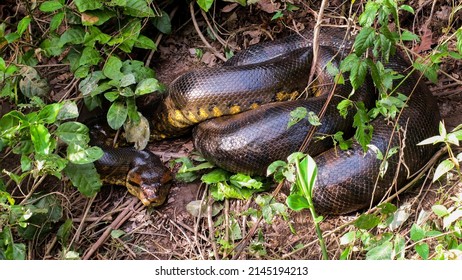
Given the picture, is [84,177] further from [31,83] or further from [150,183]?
[31,83]

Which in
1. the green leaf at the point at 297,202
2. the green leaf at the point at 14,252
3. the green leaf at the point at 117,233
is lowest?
the green leaf at the point at 117,233

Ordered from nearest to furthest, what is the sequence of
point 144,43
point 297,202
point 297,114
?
1. point 297,202
2. point 297,114
3. point 144,43

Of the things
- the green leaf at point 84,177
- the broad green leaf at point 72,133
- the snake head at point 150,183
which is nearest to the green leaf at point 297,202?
the broad green leaf at point 72,133

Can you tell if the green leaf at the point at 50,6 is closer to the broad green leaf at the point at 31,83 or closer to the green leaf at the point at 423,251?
the broad green leaf at the point at 31,83

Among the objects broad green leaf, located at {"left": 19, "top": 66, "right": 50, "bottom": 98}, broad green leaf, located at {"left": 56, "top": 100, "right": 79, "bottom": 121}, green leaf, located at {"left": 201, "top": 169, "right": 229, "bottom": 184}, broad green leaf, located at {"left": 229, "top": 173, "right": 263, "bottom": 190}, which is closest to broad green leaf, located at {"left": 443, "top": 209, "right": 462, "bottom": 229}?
broad green leaf, located at {"left": 229, "top": 173, "right": 263, "bottom": 190}

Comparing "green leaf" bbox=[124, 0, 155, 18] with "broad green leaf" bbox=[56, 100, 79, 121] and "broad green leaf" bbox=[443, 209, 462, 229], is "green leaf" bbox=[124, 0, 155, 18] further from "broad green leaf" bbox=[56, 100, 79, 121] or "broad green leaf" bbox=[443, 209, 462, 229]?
"broad green leaf" bbox=[443, 209, 462, 229]

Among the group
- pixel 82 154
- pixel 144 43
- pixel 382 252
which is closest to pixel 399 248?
pixel 382 252

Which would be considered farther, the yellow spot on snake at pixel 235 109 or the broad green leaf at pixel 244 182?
the yellow spot on snake at pixel 235 109
